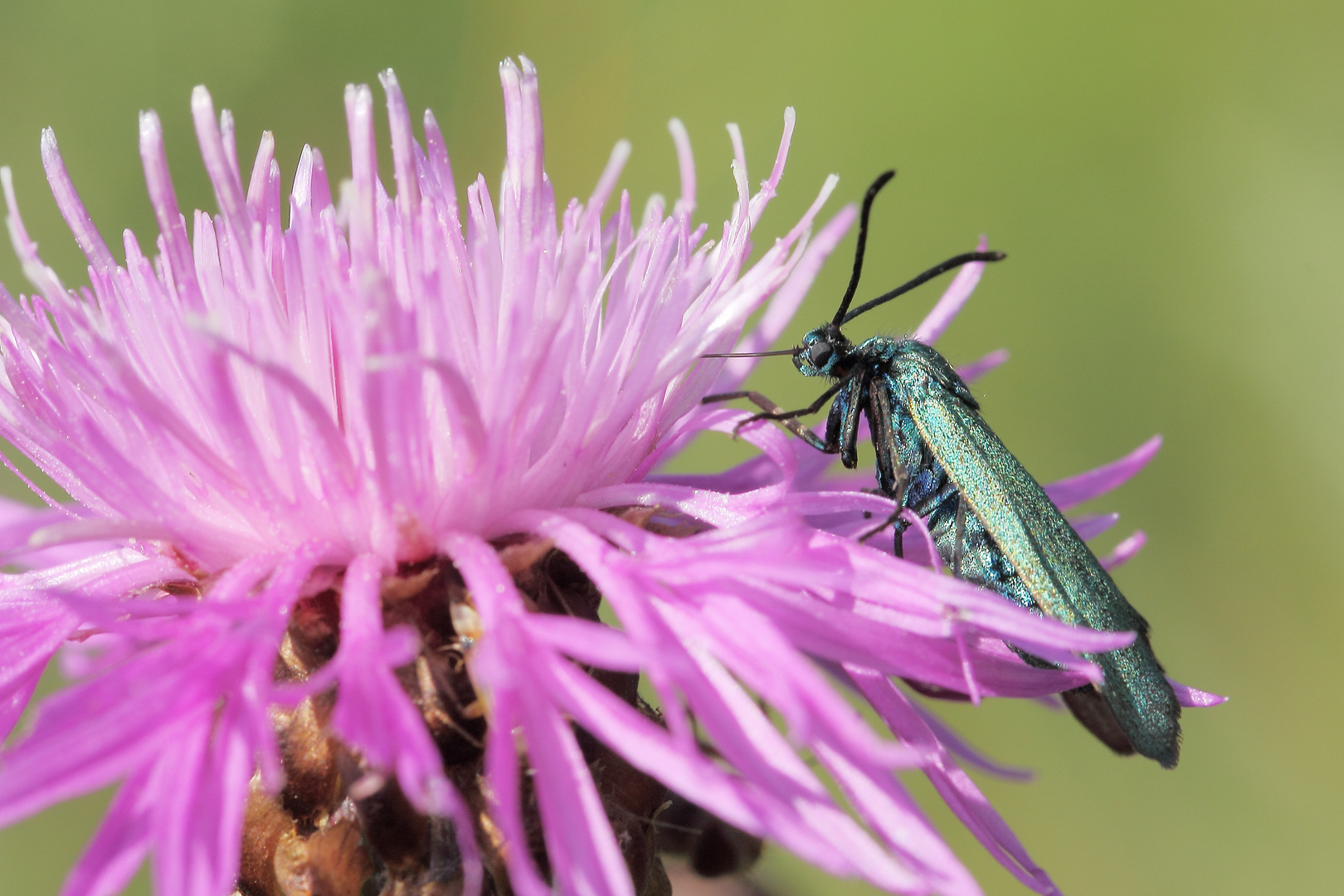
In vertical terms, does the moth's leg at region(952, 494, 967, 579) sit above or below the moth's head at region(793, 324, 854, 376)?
below

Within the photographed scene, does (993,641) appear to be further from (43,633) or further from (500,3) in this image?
(500,3)

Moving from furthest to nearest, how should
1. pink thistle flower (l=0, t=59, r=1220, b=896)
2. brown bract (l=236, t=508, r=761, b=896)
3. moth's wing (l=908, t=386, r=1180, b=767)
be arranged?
moth's wing (l=908, t=386, r=1180, b=767) → brown bract (l=236, t=508, r=761, b=896) → pink thistle flower (l=0, t=59, r=1220, b=896)

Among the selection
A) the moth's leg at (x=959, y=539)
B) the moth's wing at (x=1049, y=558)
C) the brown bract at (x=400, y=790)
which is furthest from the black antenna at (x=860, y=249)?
the brown bract at (x=400, y=790)

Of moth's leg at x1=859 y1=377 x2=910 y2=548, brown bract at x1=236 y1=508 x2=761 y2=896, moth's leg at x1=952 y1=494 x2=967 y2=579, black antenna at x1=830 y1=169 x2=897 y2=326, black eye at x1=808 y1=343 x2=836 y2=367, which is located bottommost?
brown bract at x1=236 y1=508 x2=761 y2=896

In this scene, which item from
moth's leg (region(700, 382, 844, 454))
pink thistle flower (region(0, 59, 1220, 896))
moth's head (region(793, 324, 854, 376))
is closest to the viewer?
pink thistle flower (region(0, 59, 1220, 896))

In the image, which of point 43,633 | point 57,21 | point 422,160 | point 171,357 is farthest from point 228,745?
point 57,21

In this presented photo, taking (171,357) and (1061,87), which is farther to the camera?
(1061,87)

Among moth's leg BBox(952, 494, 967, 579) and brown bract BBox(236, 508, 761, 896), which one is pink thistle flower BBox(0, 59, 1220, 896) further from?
moth's leg BBox(952, 494, 967, 579)

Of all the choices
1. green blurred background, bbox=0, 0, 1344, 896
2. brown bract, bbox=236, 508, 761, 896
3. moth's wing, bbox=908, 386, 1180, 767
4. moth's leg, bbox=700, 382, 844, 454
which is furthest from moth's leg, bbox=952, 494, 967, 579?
green blurred background, bbox=0, 0, 1344, 896
